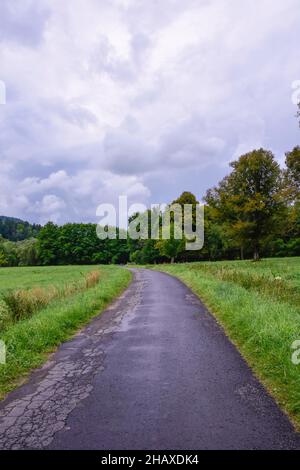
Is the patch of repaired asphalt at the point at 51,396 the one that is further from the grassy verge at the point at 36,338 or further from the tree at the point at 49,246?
the tree at the point at 49,246

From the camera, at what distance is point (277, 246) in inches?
2660

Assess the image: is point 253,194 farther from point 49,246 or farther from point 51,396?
point 49,246

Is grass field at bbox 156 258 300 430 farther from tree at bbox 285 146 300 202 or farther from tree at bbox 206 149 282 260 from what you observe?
tree at bbox 206 149 282 260

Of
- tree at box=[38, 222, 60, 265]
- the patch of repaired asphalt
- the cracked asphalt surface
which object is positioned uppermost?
tree at box=[38, 222, 60, 265]

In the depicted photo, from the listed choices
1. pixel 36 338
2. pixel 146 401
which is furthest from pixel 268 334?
pixel 36 338

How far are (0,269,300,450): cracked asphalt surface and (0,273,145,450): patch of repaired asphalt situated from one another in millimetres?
14

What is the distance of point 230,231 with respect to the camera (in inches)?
1302

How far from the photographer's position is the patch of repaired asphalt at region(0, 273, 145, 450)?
3791mm

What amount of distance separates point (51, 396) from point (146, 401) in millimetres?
1478

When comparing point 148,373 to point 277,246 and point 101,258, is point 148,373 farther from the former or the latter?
point 101,258

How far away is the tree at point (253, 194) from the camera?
3141cm

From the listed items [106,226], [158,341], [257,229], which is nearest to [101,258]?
[106,226]

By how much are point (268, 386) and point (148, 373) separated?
1947mm

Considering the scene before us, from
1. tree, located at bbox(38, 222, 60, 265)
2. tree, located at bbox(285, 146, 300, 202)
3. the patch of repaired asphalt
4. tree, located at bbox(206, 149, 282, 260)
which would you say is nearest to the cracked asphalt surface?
the patch of repaired asphalt
